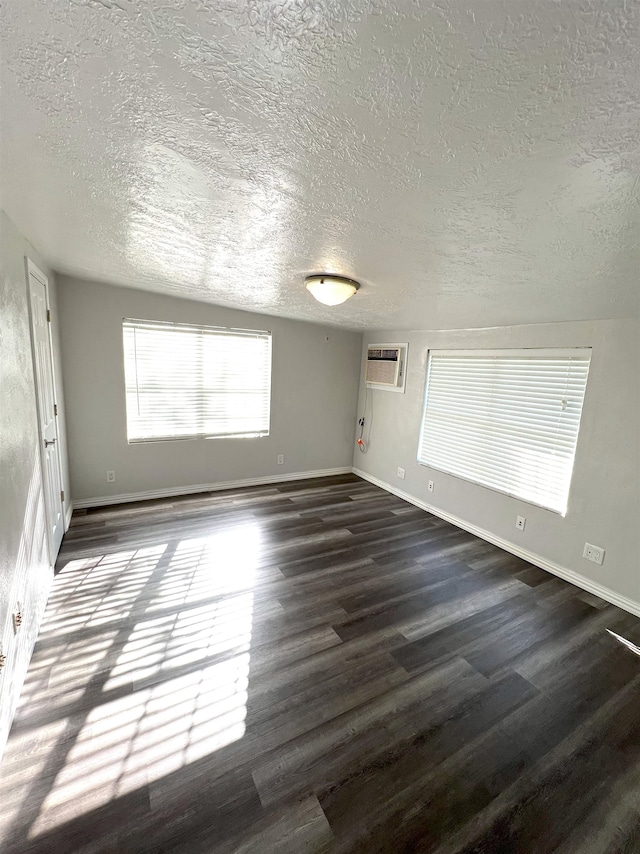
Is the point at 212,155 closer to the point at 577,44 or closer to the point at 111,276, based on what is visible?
the point at 577,44

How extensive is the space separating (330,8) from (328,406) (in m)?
4.43

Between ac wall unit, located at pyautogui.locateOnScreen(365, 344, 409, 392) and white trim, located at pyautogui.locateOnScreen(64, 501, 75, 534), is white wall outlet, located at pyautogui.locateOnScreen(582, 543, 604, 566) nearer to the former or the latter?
ac wall unit, located at pyautogui.locateOnScreen(365, 344, 409, 392)

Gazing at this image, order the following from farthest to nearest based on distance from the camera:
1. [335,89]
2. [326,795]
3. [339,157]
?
[326,795] < [339,157] < [335,89]

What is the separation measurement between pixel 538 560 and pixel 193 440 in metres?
3.69

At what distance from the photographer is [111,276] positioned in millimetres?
2939

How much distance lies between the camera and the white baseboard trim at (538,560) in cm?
257

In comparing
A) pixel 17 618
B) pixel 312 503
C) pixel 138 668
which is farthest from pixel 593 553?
pixel 17 618

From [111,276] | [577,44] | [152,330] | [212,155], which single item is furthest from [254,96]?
[152,330]

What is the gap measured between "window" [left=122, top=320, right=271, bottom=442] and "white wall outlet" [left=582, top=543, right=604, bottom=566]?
3466 mm

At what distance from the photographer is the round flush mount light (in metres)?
2.18

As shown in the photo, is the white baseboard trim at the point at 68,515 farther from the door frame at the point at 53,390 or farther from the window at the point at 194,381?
the window at the point at 194,381

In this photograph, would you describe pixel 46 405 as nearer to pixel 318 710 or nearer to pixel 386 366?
pixel 318 710

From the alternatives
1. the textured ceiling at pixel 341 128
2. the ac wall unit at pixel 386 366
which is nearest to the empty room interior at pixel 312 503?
the textured ceiling at pixel 341 128

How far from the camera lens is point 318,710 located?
1.67 m
